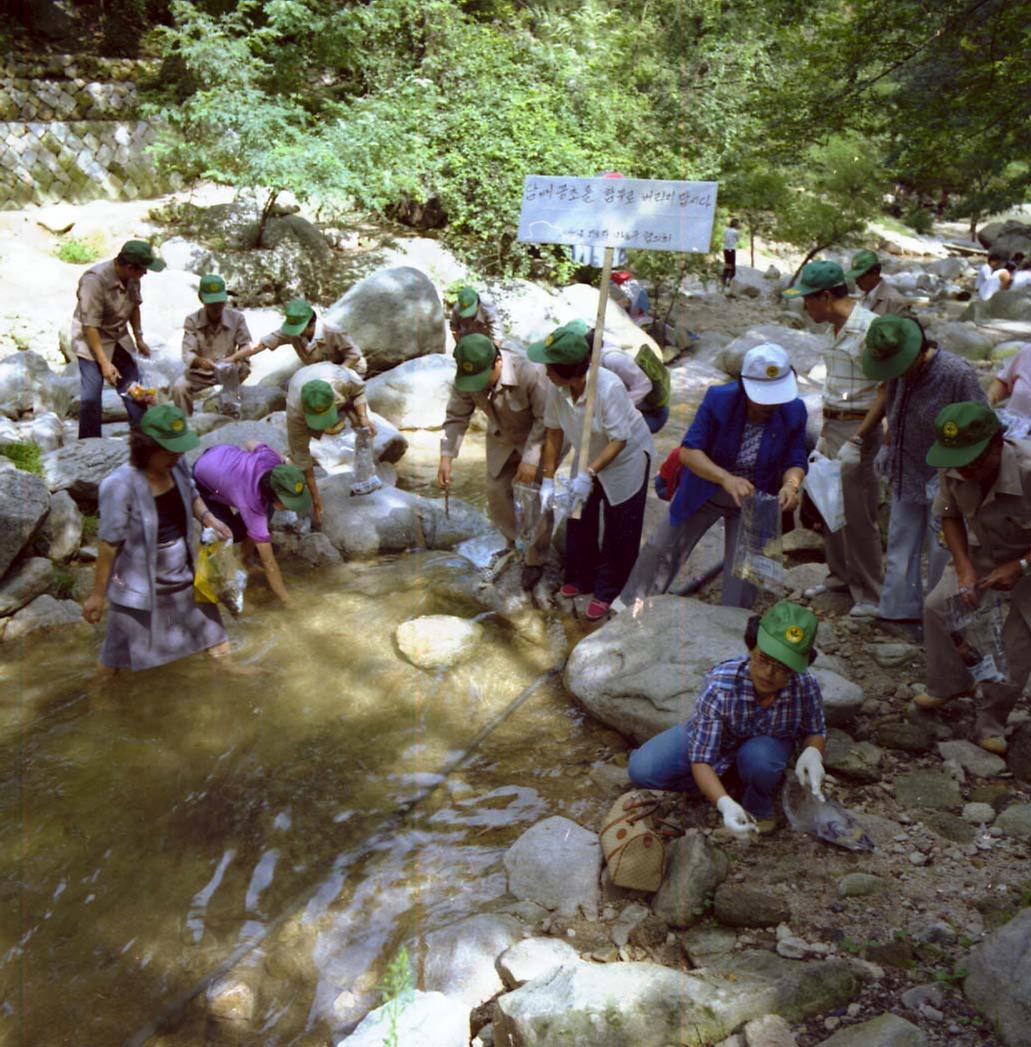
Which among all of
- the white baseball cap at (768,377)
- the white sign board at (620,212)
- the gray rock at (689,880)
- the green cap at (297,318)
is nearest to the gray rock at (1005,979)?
the gray rock at (689,880)

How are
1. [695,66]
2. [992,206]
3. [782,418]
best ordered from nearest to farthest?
[782,418] < [695,66] < [992,206]

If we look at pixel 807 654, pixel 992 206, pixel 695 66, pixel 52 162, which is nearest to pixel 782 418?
pixel 807 654

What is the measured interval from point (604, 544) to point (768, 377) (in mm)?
1486

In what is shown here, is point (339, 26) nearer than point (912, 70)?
No

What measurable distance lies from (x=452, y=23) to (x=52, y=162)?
619 centimetres

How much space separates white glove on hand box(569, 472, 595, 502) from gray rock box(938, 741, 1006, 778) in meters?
2.15

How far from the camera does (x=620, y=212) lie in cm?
485

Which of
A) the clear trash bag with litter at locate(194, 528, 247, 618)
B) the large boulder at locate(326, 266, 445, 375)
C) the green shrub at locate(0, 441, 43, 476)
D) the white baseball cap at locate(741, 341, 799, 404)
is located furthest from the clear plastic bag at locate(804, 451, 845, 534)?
the large boulder at locate(326, 266, 445, 375)

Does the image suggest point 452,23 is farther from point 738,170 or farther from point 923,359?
point 923,359

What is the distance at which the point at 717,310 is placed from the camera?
17.4 metres

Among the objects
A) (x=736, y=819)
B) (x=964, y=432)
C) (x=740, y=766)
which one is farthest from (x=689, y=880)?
(x=964, y=432)

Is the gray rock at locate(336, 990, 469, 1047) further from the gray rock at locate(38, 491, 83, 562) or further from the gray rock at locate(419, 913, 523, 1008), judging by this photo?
the gray rock at locate(38, 491, 83, 562)

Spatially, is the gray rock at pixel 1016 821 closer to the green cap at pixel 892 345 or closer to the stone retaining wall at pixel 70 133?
the green cap at pixel 892 345

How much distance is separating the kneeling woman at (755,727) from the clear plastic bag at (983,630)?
39.6 inches
